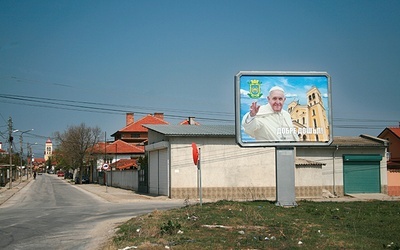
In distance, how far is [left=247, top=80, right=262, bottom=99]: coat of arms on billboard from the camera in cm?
2330

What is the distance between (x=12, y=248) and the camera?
530 inches

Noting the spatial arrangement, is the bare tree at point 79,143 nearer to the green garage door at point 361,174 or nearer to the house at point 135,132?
the house at point 135,132

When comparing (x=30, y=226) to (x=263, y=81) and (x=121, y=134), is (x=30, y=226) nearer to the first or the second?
(x=263, y=81)

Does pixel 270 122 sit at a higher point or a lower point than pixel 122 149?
higher

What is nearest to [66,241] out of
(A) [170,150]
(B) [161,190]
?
(A) [170,150]

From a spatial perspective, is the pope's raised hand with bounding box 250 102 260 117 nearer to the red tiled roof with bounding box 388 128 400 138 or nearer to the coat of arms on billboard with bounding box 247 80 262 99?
the coat of arms on billboard with bounding box 247 80 262 99

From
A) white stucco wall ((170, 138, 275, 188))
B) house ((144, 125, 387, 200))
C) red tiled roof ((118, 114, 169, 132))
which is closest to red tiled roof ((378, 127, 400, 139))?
A: house ((144, 125, 387, 200))

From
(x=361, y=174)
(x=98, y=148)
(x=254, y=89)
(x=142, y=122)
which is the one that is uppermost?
(x=142, y=122)

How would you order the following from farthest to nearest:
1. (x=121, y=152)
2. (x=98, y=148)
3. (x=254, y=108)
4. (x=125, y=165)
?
1. (x=98, y=148)
2. (x=121, y=152)
3. (x=125, y=165)
4. (x=254, y=108)

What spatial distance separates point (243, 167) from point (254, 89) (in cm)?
1484

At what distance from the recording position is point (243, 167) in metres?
37.3

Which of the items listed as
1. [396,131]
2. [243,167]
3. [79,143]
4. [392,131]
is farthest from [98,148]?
[243,167]

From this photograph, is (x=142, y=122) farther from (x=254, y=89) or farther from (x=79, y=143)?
(x=254, y=89)

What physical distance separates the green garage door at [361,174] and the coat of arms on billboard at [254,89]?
18.9 meters
